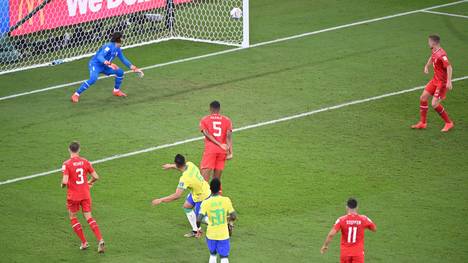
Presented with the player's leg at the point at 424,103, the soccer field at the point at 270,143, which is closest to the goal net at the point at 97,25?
the soccer field at the point at 270,143

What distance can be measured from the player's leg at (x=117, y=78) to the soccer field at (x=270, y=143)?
34cm

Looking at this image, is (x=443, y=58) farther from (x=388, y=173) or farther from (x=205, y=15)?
(x=205, y=15)

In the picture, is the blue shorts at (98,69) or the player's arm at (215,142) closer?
the player's arm at (215,142)

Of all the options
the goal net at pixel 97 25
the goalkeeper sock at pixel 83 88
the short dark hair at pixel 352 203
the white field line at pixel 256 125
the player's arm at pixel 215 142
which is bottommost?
the short dark hair at pixel 352 203

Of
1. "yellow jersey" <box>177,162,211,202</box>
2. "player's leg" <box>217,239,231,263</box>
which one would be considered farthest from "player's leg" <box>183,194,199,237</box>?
"player's leg" <box>217,239,231,263</box>

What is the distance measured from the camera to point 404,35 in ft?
97.9

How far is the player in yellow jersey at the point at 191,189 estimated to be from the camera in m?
16.9

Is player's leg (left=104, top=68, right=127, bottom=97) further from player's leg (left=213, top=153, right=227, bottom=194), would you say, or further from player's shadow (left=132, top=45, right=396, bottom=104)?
player's leg (left=213, top=153, right=227, bottom=194)

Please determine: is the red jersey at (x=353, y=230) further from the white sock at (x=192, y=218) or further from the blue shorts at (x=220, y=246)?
the white sock at (x=192, y=218)

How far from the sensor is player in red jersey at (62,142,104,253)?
16.8 metres

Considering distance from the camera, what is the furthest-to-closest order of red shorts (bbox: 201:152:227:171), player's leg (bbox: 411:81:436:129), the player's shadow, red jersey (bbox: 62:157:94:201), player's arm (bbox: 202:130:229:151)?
1. the player's shadow
2. player's leg (bbox: 411:81:436:129)
3. red shorts (bbox: 201:152:227:171)
4. player's arm (bbox: 202:130:229:151)
5. red jersey (bbox: 62:157:94:201)

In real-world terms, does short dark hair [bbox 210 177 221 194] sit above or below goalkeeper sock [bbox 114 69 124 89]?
below

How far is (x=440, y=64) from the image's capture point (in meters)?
22.2

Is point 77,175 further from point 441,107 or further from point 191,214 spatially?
point 441,107
